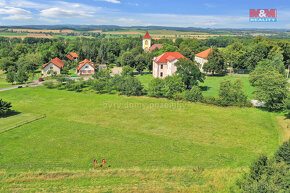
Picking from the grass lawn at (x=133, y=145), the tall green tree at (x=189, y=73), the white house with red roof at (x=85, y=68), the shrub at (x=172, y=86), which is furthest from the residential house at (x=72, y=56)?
the shrub at (x=172, y=86)

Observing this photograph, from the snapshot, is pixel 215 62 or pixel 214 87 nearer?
pixel 214 87

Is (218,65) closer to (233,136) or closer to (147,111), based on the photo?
(147,111)

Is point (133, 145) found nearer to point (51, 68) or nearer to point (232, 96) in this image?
point (232, 96)

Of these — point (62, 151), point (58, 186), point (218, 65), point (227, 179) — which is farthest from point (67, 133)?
point (218, 65)

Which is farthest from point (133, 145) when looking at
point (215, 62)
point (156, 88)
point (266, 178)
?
point (215, 62)

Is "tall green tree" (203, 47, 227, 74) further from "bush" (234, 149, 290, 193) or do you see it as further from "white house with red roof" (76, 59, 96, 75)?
"bush" (234, 149, 290, 193)
